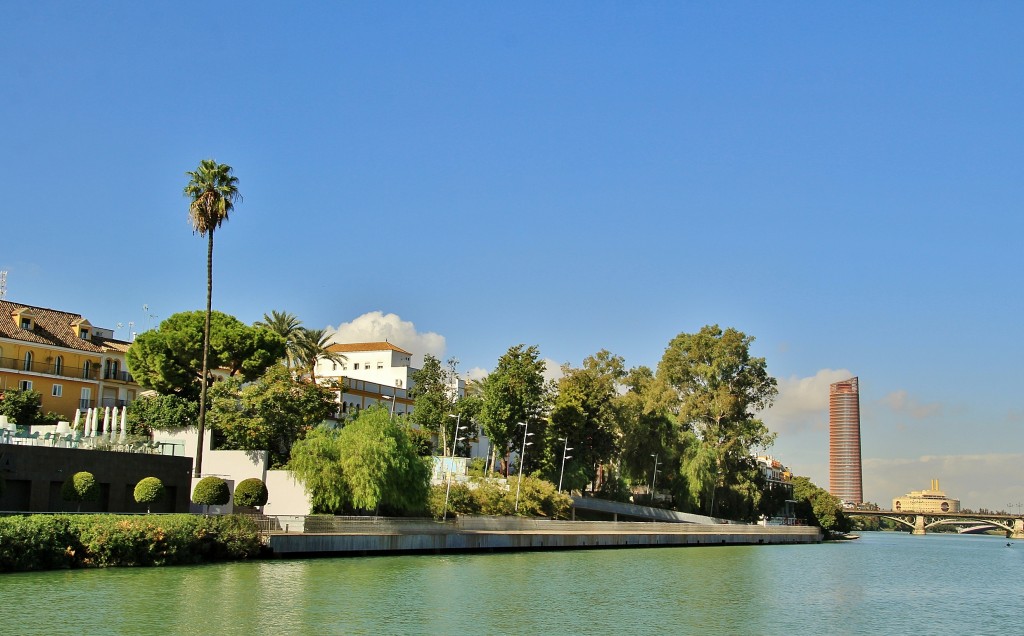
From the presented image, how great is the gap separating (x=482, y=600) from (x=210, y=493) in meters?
19.1

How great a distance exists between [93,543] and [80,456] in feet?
34.8

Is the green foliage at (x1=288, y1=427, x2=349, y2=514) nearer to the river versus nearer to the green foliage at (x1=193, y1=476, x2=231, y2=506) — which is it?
the green foliage at (x1=193, y1=476, x2=231, y2=506)

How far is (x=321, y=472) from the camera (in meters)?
51.9

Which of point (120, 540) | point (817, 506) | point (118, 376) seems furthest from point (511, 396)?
point (817, 506)

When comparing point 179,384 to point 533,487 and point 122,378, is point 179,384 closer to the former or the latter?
point 122,378

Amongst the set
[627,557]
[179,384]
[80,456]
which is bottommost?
[627,557]

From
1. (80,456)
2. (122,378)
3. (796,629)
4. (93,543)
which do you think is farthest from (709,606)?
(122,378)

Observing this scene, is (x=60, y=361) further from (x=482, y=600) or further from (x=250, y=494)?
(x=482, y=600)

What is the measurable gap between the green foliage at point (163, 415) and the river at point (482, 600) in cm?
1949

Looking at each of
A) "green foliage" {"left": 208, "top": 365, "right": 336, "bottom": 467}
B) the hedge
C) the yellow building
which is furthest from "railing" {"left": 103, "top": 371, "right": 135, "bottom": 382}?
the hedge

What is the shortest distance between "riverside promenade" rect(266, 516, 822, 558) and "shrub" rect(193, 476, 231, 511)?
4.15 m

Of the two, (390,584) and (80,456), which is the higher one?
(80,456)

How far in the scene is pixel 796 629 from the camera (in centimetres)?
3181

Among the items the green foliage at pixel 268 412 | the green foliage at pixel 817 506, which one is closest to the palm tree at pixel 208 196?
the green foliage at pixel 268 412
